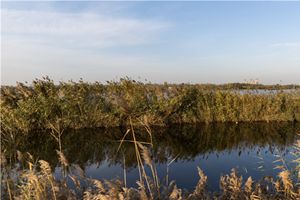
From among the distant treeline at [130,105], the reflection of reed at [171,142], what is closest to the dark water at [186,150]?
the reflection of reed at [171,142]

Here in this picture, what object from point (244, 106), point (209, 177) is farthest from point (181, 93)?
point (209, 177)

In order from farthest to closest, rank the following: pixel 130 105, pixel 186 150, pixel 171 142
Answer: pixel 130 105 → pixel 171 142 → pixel 186 150

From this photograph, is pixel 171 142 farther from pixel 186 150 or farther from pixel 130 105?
pixel 130 105

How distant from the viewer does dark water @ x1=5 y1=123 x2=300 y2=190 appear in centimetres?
886

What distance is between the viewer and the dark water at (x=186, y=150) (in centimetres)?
886

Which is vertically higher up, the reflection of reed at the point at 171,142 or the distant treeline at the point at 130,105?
the distant treeline at the point at 130,105

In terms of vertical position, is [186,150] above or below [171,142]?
below

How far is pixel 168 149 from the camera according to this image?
11.1 meters

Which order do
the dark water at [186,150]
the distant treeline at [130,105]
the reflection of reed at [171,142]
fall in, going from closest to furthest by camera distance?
the dark water at [186,150], the reflection of reed at [171,142], the distant treeline at [130,105]

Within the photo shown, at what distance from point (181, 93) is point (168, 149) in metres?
5.31

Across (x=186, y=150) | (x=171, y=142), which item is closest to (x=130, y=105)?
(x=171, y=142)

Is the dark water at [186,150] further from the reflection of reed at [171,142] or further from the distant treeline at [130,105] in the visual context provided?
the distant treeline at [130,105]

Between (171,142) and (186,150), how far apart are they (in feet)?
3.17

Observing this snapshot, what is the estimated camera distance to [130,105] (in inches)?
555
